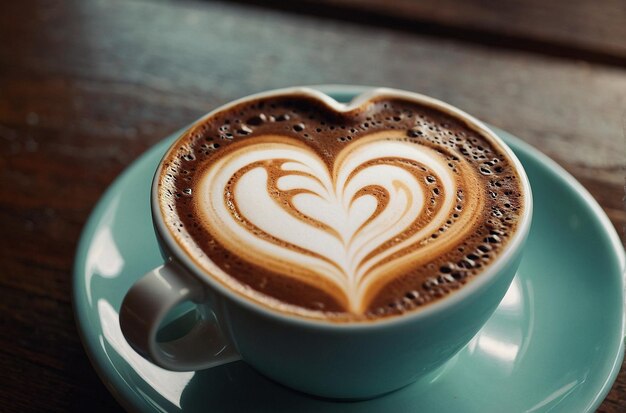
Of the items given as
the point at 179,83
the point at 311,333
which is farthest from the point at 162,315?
the point at 179,83

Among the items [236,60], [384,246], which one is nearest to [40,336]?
[384,246]

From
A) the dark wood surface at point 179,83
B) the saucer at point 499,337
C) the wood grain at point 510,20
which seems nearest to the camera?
the saucer at point 499,337

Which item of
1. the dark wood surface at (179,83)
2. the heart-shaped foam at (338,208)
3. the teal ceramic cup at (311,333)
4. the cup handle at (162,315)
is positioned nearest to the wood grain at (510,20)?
the dark wood surface at (179,83)

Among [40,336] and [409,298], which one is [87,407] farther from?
[409,298]

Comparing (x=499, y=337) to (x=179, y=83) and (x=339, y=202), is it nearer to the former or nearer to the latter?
(x=339, y=202)

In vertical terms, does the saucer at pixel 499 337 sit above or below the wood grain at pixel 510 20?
below

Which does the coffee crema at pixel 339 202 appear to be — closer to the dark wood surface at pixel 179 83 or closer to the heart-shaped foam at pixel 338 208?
the heart-shaped foam at pixel 338 208

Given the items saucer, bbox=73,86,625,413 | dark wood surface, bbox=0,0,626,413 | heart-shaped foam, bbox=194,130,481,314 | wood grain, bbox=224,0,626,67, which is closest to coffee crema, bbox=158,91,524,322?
heart-shaped foam, bbox=194,130,481,314

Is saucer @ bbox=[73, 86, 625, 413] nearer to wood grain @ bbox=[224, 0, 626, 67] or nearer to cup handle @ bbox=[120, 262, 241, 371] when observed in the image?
cup handle @ bbox=[120, 262, 241, 371]
